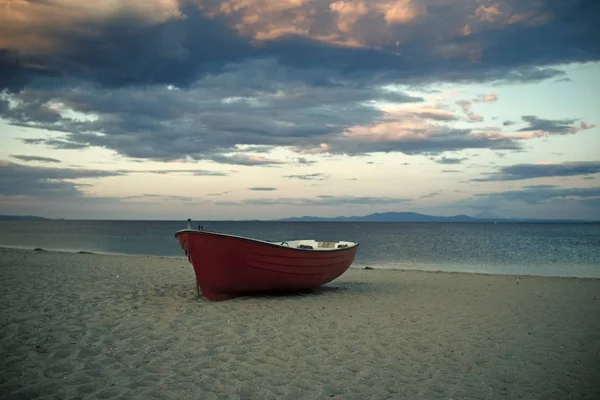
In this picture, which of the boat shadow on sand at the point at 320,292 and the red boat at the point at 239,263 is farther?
the boat shadow on sand at the point at 320,292

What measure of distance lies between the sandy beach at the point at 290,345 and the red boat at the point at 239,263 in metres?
0.35

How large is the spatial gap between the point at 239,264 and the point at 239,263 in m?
0.03

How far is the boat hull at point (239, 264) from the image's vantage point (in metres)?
9.29

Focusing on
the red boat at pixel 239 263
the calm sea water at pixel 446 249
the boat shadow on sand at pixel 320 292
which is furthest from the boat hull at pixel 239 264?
the calm sea water at pixel 446 249

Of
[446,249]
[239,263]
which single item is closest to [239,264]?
[239,263]

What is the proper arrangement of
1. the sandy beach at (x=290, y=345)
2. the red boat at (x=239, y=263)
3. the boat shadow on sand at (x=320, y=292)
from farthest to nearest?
the boat shadow on sand at (x=320, y=292)
the red boat at (x=239, y=263)
the sandy beach at (x=290, y=345)

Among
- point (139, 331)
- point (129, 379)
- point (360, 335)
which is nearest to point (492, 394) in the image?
point (360, 335)

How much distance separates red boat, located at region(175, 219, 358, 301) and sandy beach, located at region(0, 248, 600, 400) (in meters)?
0.35

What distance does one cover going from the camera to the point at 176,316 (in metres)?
8.05

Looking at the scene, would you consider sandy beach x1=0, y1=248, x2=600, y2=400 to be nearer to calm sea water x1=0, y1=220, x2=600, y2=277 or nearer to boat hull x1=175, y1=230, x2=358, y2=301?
boat hull x1=175, y1=230, x2=358, y2=301

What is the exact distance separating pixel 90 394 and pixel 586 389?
5.62 meters

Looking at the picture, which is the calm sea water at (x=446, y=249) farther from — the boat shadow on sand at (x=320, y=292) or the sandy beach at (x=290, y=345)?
the sandy beach at (x=290, y=345)

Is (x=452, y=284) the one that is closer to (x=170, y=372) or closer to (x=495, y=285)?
(x=495, y=285)

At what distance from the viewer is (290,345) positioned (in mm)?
6512
